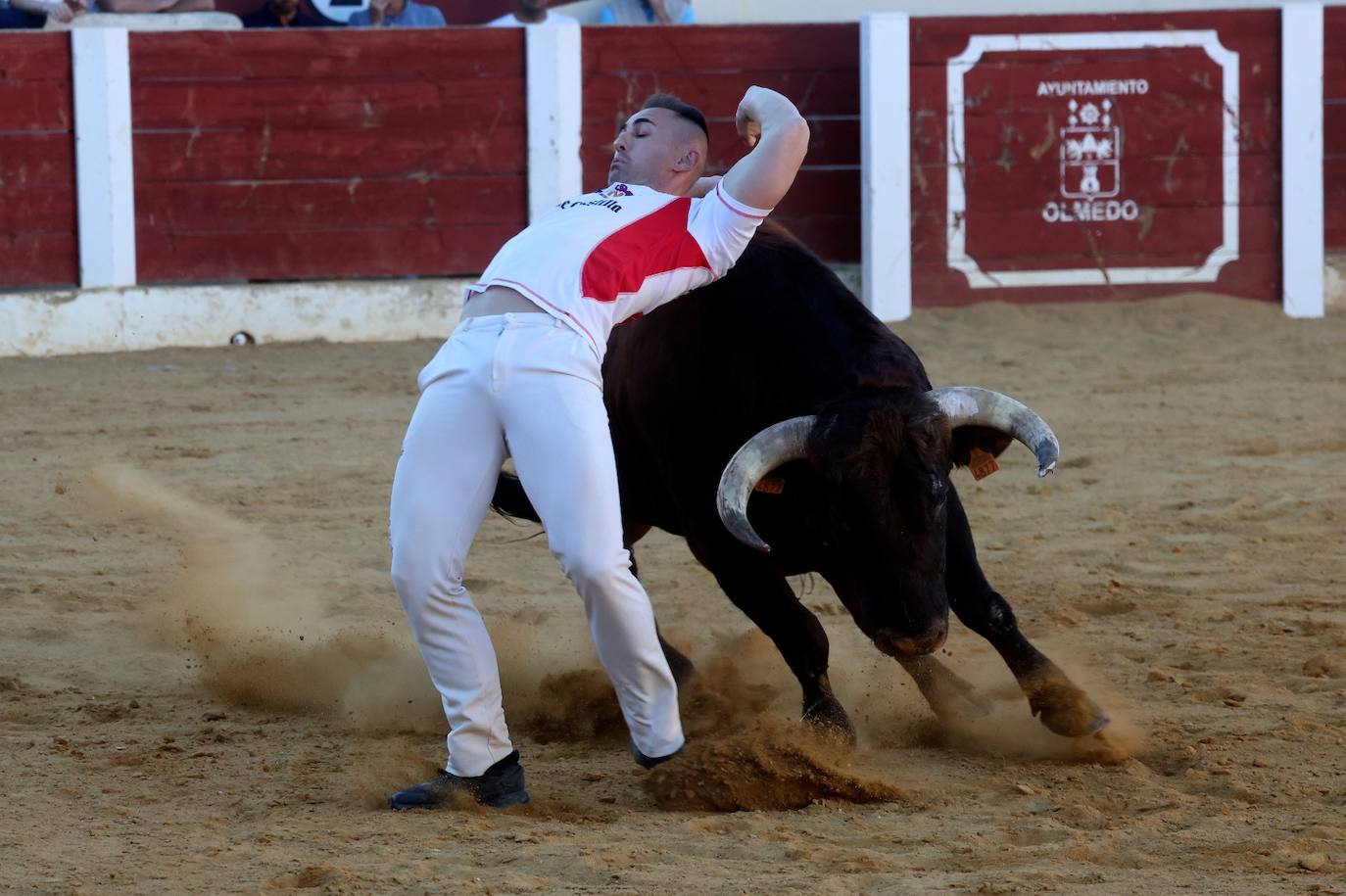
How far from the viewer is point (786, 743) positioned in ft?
9.58

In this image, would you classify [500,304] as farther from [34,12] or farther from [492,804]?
[34,12]

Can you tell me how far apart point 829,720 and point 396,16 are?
21.2ft

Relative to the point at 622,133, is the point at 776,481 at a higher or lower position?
lower

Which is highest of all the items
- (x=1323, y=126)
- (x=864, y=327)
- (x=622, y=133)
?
(x=1323, y=126)

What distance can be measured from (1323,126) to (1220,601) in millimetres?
5329

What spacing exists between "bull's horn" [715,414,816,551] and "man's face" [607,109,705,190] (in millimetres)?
465

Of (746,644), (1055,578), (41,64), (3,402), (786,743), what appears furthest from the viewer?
(41,64)

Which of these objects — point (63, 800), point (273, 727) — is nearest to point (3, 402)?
point (273, 727)

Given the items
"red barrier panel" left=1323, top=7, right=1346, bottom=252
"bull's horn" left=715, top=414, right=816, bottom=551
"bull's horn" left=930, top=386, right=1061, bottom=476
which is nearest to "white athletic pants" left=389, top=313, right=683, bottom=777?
"bull's horn" left=715, top=414, right=816, bottom=551

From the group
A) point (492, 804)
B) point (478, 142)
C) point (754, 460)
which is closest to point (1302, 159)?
point (478, 142)

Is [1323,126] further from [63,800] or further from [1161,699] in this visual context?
[63,800]

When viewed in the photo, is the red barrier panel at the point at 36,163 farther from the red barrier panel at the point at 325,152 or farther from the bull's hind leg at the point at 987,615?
the bull's hind leg at the point at 987,615

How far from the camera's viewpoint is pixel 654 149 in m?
3.11

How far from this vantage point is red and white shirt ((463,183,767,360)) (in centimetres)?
286
